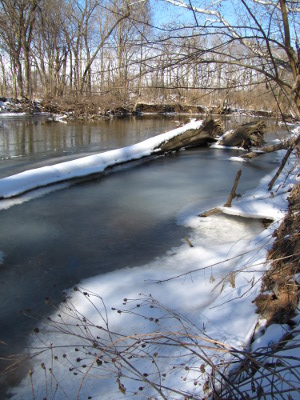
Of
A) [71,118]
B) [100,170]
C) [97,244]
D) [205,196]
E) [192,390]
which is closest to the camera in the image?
[192,390]

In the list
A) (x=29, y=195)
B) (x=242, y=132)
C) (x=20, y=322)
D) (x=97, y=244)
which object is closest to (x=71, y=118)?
(x=242, y=132)

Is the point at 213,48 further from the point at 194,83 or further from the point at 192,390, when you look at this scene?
the point at 192,390


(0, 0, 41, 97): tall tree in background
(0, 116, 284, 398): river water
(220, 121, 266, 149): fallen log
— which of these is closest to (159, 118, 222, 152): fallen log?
(220, 121, 266, 149): fallen log

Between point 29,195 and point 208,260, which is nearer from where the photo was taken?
point 208,260

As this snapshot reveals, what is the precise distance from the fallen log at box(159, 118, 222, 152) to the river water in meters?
1.63

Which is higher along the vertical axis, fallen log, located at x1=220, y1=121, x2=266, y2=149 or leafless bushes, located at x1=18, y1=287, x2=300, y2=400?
fallen log, located at x1=220, y1=121, x2=266, y2=149

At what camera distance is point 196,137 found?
511 inches

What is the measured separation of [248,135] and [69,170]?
27.9 feet

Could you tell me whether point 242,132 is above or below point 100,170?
above

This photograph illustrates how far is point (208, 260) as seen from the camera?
12.5ft

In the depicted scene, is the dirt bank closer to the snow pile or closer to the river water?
the river water

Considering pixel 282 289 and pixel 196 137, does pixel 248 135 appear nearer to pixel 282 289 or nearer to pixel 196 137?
pixel 196 137

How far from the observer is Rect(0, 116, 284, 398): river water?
10.4ft

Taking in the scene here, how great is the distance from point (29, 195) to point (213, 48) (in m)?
4.81
